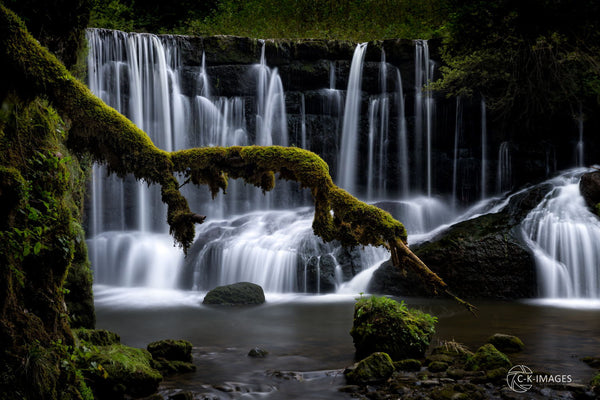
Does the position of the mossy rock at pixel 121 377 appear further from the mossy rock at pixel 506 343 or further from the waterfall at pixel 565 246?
the waterfall at pixel 565 246

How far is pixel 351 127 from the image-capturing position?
63.1ft

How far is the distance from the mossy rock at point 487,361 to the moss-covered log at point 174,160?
1892 mm

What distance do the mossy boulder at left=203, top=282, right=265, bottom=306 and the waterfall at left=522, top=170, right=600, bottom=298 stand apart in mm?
6583

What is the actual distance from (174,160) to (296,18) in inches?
822

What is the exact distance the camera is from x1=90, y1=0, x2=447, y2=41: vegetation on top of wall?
73.0ft

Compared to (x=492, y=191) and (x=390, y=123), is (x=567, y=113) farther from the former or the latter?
(x=390, y=123)

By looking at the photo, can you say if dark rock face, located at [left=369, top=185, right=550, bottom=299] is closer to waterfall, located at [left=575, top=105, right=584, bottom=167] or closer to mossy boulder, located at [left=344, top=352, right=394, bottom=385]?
mossy boulder, located at [left=344, top=352, right=394, bottom=385]

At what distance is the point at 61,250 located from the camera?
3.60 metres

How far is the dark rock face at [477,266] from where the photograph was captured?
11.4 meters

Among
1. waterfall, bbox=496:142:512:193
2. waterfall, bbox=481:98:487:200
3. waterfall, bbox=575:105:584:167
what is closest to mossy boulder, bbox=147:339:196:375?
waterfall, bbox=481:98:487:200

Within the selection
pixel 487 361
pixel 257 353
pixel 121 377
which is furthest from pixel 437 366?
pixel 121 377

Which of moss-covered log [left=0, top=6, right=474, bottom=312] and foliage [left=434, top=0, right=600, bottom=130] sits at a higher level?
foliage [left=434, top=0, right=600, bottom=130]

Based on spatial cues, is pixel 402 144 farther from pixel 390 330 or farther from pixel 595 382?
pixel 595 382

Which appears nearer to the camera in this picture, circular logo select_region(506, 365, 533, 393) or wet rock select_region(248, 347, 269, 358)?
circular logo select_region(506, 365, 533, 393)
